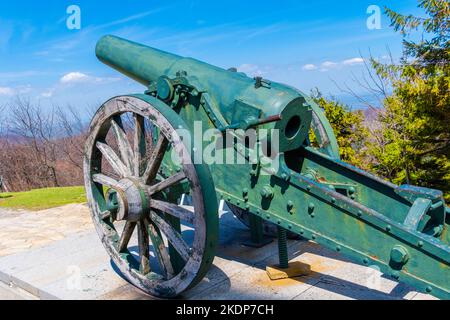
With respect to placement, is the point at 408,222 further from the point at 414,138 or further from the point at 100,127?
the point at 414,138

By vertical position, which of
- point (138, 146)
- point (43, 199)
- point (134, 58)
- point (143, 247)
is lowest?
point (43, 199)

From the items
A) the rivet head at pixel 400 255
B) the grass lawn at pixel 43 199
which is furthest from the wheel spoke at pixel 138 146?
the grass lawn at pixel 43 199

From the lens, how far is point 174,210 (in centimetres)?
296

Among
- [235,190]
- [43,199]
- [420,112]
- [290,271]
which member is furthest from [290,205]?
[43,199]

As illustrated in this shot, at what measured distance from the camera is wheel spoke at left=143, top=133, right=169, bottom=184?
3016mm

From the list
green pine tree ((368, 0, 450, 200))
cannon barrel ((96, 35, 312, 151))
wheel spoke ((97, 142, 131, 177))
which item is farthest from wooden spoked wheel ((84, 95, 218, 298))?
green pine tree ((368, 0, 450, 200))

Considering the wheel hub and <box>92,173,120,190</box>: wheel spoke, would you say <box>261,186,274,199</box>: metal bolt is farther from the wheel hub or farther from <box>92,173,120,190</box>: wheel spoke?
<box>92,173,120,190</box>: wheel spoke

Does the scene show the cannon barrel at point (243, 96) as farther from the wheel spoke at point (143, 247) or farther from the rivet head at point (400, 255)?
the rivet head at point (400, 255)

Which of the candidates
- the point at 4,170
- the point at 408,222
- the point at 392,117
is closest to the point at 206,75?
the point at 408,222

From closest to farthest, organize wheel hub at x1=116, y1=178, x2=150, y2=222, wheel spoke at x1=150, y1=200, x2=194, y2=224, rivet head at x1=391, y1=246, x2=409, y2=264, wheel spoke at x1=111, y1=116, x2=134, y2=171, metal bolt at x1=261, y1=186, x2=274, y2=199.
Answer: rivet head at x1=391, y1=246, x2=409, y2=264
wheel spoke at x1=150, y1=200, x2=194, y2=224
metal bolt at x1=261, y1=186, x2=274, y2=199
wheel hub at x1=116, y1=178, x2=150, y2=222
wheel spoke at x1=111, y1=116, x2=134, y2=171

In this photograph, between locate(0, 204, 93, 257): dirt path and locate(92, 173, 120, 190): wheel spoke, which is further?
locate(0, 204, 93, 257): dirt path

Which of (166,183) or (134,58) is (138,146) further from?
(134,58)

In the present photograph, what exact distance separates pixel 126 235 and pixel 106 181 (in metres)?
0.45

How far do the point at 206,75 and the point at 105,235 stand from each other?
1576 mm
